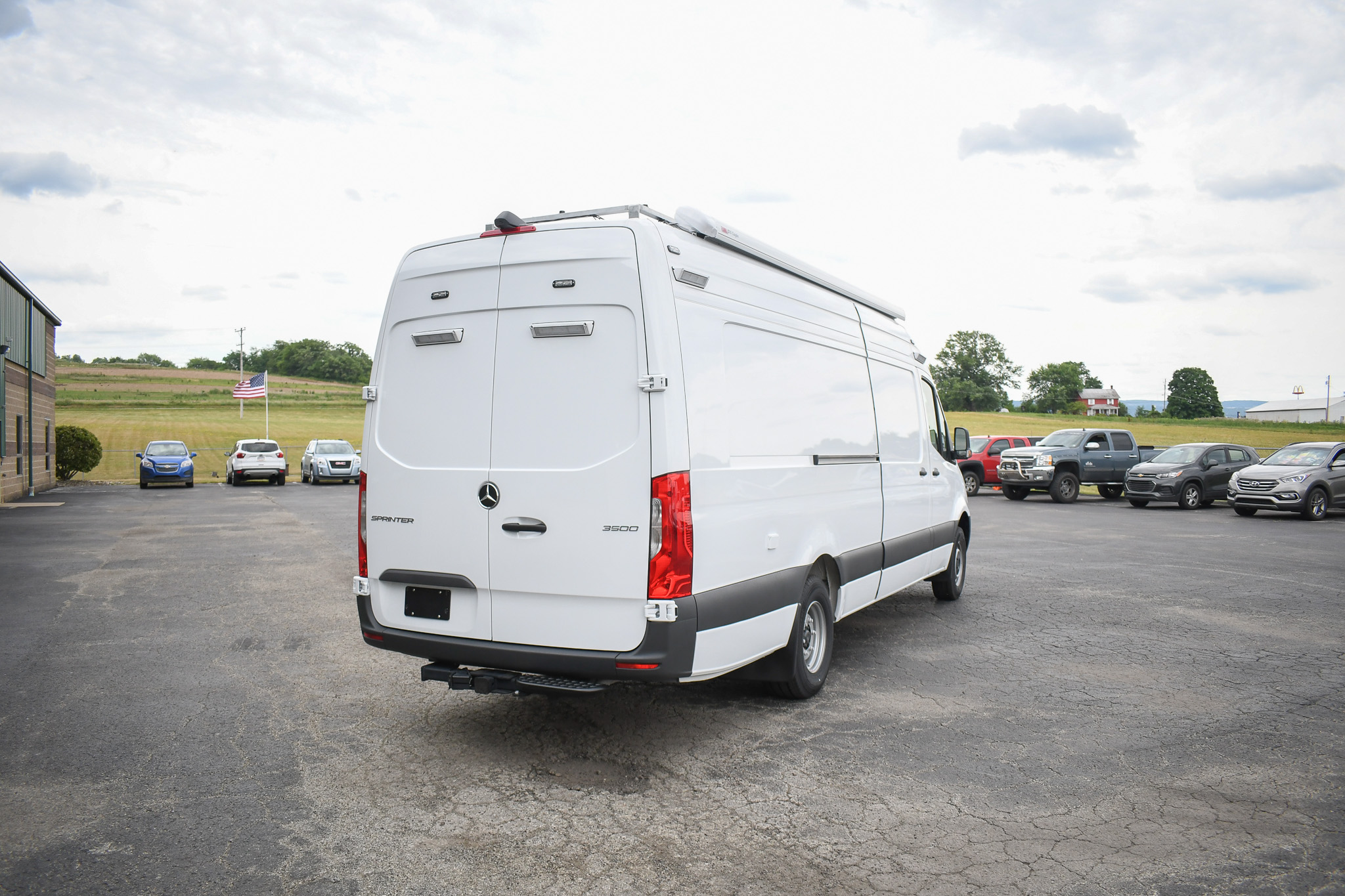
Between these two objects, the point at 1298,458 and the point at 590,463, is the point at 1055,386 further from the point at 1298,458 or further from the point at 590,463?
the point at 590,463

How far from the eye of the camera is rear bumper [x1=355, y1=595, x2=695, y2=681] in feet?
13.8

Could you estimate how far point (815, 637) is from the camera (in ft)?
18.8

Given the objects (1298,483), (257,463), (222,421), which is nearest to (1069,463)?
(1298,483)

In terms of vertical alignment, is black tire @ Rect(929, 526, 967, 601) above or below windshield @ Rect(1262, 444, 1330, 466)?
below

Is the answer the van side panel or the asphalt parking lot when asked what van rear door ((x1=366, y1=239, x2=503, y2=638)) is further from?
the van side panel

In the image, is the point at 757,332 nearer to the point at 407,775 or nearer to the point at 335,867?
the point at 407,775

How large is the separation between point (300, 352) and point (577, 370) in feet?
439

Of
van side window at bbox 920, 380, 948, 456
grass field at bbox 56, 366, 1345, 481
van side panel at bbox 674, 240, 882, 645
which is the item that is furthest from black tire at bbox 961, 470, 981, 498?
grass field at bbox 56, 366, 1345, 481

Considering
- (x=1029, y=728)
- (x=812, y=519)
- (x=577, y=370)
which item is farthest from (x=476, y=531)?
(x=1029, y=728)

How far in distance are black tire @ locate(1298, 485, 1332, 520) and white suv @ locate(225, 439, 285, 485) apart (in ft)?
96.6

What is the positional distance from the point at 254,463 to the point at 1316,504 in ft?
99.9

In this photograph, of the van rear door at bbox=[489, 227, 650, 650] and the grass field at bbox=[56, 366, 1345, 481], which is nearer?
the van rear door at bbox=[489, 227, 650, 650]

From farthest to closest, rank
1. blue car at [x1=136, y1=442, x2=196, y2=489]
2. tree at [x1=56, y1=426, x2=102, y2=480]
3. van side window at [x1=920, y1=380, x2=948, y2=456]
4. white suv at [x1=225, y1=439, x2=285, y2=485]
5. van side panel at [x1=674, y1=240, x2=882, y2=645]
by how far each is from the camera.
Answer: tree at [x1=56, y1=426, x2=102, y2=480] → white suv at [x1=225, y1=439, x2=285, y2=485] → blue car at [x1=136, y1=442, x2=196, y2=489] → van side window at [x1=920, y1=380, x2=948, y2=456] → van side panel at [x1=674, y1=240, x2=882, y2=645]

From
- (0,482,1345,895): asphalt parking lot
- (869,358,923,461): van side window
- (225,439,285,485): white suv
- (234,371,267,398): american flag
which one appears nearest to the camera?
(0,482,1345,895): asphalt parking lot
